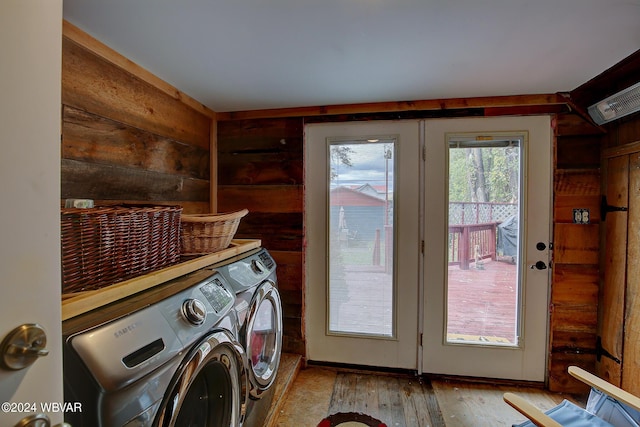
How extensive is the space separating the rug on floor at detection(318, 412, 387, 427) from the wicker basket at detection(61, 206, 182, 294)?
135cm

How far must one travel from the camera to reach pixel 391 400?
1857 mm

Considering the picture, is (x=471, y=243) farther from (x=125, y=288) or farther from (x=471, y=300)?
(x=125, y=288)

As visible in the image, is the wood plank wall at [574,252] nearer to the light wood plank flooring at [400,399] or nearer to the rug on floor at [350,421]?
the light wood plank flooring at [400,399]

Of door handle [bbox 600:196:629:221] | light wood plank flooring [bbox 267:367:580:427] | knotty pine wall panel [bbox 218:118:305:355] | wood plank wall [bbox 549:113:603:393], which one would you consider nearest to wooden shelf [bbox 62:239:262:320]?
knotty pine wall panel [bbox 218:118:305:355]

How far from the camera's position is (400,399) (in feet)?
6.13

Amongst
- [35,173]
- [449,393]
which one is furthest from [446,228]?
[35,173]

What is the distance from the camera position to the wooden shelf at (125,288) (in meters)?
0.70

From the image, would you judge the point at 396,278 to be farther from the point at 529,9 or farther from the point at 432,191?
the point at 529,9

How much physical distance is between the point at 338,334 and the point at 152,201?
158 cm

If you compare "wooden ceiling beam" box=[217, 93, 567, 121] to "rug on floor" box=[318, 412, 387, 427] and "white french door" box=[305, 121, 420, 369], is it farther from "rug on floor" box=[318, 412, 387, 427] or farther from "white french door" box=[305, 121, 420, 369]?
"rug on floor" box=[318, 412, 387, 427]

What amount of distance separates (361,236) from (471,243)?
777 millimetres

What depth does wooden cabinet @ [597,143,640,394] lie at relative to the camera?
1.60m

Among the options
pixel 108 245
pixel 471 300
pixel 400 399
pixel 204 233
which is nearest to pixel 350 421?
pixel 400 399

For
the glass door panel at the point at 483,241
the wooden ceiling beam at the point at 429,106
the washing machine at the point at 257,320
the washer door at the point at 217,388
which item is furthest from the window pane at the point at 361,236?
the washer door at the point at 217,388
